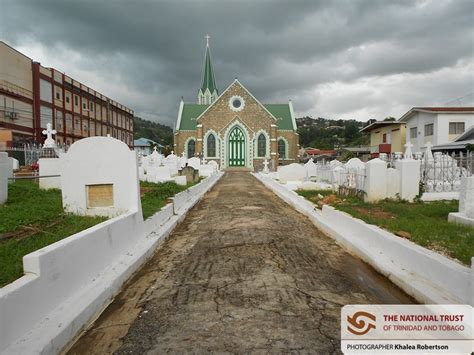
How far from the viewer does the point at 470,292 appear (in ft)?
→ 11.0

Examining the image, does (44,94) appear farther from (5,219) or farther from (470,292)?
(470,292)

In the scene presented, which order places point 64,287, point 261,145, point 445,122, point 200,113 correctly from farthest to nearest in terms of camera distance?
1. point 200,113
2. point 261,145
3. point 445,122
4. point 64,287

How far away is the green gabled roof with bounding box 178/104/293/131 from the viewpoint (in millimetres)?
48656

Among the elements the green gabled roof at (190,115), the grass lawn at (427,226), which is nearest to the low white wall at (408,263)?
the grass lawn at (427,226)

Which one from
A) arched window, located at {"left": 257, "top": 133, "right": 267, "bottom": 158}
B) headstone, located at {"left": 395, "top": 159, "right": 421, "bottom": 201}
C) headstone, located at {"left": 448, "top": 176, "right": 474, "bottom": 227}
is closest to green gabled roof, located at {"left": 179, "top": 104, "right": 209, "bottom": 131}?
arched window, located at {"left": 257, "top": 133, "right": 267, "bottom": 158}

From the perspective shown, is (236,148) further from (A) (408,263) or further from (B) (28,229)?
(A) (408,263)

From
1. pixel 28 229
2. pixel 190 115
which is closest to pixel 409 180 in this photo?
pixel 28 229

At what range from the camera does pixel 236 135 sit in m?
46.0

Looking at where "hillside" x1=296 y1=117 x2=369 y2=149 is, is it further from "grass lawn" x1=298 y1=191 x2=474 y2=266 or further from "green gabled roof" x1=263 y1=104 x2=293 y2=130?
"grass lawn" x1=298 y1=191 x2=474 y2=266

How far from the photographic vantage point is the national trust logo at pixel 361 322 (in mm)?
3266

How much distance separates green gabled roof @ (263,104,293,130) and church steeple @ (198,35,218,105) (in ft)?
37.0

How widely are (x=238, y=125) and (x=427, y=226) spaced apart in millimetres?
40587

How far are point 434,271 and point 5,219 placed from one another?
5.98 meters

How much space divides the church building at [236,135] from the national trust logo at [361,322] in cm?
4088
